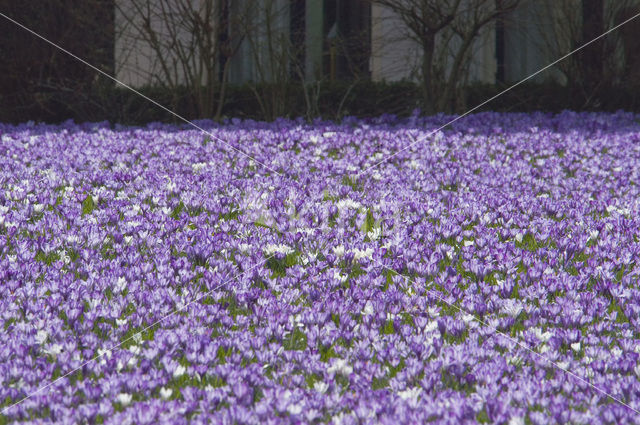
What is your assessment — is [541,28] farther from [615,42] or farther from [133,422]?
[133,422]

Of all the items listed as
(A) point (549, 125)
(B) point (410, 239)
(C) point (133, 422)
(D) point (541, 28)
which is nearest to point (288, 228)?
(B) point (410, 239)

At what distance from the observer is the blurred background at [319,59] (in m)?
11.8

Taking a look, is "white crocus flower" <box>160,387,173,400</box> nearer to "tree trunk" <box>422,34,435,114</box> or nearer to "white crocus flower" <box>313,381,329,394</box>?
"white crocus flower" <box>313,381,329,394</box>

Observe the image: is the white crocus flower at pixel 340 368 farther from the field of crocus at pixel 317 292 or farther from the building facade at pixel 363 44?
the building facade at pixel 363 44

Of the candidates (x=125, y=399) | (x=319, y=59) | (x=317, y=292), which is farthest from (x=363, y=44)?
(x=125, y=399)

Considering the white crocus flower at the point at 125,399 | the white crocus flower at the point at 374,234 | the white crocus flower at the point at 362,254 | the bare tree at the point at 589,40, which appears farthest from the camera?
the bare tree at the point at 589,40

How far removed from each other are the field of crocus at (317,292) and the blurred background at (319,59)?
5.09 metres

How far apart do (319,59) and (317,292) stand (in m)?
12.3

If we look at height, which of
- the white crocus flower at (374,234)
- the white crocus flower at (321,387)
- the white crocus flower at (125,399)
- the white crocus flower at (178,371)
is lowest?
the white crocus flower at (125,399)

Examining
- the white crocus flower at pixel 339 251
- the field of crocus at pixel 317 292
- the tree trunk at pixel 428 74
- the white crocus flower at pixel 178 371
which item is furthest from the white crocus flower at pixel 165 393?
the tree trunk at pixel 428 74

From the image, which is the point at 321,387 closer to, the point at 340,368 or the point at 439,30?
the point at 340,368

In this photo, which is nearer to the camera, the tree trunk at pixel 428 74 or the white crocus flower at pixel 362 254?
the white crocus flower at pixel 362 254

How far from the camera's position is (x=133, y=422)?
241cm

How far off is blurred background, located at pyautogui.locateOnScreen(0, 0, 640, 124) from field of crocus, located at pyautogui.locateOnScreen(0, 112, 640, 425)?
5.09 m
